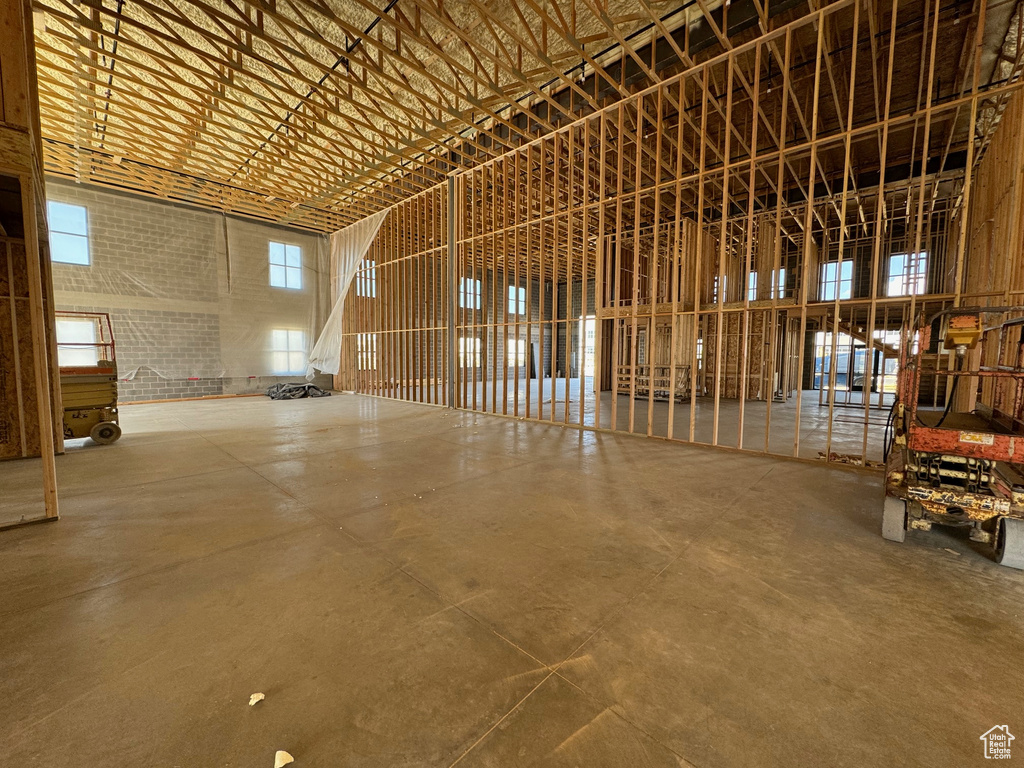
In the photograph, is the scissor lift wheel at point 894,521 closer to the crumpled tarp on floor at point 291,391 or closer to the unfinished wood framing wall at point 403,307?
the unfinished wood framing wall at point 403,307

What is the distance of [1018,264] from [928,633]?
459cm

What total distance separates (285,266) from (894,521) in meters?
14.9

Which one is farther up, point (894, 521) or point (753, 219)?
point (753, 219)

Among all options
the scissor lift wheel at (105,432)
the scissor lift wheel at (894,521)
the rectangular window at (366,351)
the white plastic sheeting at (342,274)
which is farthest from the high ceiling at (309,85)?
the scissor lift wheel at (894,521)

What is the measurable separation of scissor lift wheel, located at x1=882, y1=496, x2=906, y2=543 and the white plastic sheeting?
10.9m

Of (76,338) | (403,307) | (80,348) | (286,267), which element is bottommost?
(80,348)

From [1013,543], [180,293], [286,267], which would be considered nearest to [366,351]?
[286,267]

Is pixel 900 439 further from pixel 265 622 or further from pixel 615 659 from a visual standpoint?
pixel 265 622

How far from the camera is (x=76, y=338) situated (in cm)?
976

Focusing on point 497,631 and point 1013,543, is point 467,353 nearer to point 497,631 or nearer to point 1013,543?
point 497,631

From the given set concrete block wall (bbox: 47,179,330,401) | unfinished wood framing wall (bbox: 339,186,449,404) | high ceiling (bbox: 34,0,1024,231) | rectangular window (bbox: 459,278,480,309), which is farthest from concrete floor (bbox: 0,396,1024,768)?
concrete block wall (bbox: 47,179,330,401)

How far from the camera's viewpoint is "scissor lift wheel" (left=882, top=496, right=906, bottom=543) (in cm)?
285

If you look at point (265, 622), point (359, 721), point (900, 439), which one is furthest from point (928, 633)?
point (265, 622)

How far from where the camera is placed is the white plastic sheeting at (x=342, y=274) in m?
10.8
